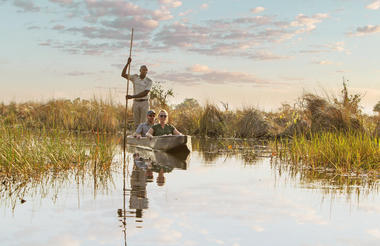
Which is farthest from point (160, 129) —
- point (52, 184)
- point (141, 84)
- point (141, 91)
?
point (52, 184)

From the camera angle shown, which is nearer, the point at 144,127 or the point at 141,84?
the point at 144,127

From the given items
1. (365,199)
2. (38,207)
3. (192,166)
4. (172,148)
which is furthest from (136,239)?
(172,148)

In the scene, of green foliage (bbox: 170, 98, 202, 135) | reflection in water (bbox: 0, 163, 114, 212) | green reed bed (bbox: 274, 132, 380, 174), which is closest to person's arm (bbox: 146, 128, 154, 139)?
green reed bed (bbox: 274, 132, 380, 174)

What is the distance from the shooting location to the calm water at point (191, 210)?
5.14 m

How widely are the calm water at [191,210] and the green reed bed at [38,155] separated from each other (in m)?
0.59

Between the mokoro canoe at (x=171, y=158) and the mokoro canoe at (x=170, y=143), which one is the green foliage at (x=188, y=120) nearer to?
the mokoro canoe at (x=171, y=158)

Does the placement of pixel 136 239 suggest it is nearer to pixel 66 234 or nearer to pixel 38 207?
pixel 66 234

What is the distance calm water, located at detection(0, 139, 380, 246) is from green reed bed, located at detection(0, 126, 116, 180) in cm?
59

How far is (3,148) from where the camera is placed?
Answer: 914 centimetres

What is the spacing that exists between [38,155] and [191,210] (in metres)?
4.56

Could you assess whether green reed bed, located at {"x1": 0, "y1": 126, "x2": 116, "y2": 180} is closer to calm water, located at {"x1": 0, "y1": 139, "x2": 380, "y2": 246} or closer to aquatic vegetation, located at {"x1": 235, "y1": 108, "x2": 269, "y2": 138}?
calm water, located at {"x1": 0, "y1": 139, "x2": 380, "y2": 246}

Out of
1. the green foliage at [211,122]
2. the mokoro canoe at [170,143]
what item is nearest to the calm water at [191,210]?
the mokoro canoe at [170,143]

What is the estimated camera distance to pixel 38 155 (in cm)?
980

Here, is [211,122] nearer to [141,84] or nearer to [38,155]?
[141,84]
